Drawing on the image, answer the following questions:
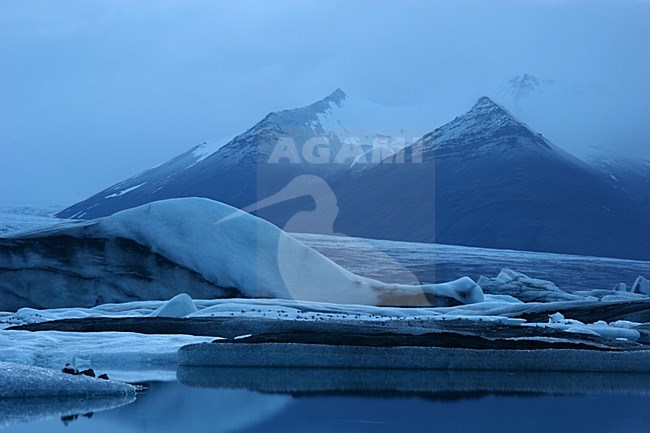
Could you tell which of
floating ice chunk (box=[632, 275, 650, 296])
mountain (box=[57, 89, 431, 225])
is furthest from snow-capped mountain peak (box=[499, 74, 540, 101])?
floating ice chunk (box=[632, 275, 650, 296])

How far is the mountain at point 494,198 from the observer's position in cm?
7806

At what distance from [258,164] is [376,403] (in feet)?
283

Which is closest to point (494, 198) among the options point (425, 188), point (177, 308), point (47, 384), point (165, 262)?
point (425, 188)

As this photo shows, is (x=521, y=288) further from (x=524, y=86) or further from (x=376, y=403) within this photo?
(x=524, y=86)

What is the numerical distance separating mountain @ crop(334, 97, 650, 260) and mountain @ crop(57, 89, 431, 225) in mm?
5802

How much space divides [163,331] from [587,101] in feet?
314

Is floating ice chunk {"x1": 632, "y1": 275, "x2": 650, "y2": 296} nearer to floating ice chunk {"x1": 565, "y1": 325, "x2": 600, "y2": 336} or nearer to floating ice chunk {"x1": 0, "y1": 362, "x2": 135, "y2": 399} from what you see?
floating ice chunk {"x1": 565, "y1": 325, "x2": 600, "y2": 336}

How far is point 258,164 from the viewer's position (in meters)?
94.2

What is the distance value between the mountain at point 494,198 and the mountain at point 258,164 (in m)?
5.80

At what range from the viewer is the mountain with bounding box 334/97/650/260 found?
78.1 metres

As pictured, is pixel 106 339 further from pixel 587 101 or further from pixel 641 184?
pixel 587 101

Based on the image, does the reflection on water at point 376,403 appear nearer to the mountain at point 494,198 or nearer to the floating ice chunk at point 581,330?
the floating ice chunk at point 581,330

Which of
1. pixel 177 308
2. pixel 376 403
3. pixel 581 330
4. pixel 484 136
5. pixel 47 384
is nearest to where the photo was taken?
pixel 376 403

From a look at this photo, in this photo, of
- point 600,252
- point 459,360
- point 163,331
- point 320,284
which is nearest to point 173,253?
point 320,284
